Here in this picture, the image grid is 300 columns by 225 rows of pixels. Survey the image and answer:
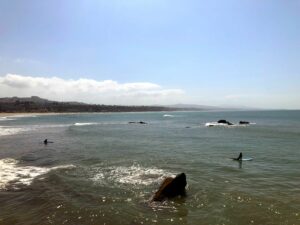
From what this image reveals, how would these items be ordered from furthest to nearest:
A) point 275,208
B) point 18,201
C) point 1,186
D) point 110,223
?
point 1,186 < point 18,201 < point 275,208 < point 110,223

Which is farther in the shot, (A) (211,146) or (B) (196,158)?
(A) (211,146)

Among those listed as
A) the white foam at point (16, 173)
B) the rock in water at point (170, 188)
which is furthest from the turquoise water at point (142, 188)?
the rock in water at point (170, 188)

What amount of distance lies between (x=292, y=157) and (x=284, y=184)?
12849 millimetres

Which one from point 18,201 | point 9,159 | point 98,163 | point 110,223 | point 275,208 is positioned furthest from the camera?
point 9,159

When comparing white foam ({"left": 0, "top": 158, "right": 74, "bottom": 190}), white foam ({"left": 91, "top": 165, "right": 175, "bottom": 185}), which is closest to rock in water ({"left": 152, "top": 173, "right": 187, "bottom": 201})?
white foam ({"left": 91, "top": 165, "right": 175, "bottom": 185})

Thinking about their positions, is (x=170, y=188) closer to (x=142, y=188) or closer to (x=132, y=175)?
(x=142, y=188)

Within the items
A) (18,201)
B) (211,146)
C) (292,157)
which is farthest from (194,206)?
(211,146)

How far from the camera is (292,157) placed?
34.7 metres

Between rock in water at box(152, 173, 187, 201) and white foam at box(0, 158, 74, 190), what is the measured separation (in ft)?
34.7

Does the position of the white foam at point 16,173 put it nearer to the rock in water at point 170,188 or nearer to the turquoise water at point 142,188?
the turquoise water at point 142,188

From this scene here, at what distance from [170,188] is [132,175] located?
677 cm

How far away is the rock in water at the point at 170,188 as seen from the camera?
19266mm

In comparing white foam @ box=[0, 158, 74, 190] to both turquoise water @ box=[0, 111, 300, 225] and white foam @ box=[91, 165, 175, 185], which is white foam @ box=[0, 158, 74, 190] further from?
white foam @ box=[91, 165, 175, 185]

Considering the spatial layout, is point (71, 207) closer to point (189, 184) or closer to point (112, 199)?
point (112, 199)
